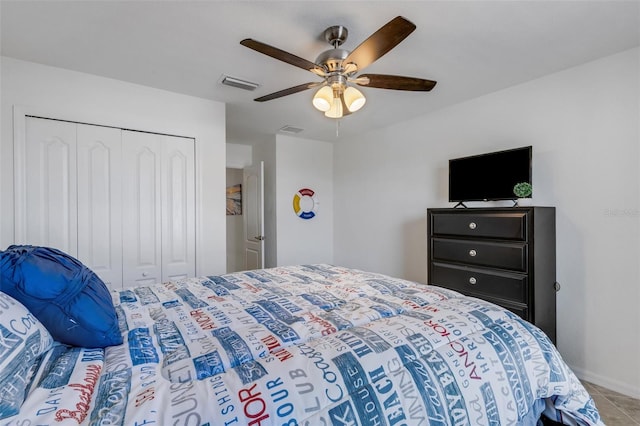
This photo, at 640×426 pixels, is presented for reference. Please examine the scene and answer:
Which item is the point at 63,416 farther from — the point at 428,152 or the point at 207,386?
the point at 428,152

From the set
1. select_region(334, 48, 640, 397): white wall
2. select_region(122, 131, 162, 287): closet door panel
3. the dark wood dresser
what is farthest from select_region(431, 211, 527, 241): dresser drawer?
select_region(122, 131, 162, 287): closet door panel

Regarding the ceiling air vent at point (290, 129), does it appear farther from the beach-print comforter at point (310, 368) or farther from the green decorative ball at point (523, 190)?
the beach-print comforter at point (310, 368)

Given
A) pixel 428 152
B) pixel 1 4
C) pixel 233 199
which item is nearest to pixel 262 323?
pixel 1 4

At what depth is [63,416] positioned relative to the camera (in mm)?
690

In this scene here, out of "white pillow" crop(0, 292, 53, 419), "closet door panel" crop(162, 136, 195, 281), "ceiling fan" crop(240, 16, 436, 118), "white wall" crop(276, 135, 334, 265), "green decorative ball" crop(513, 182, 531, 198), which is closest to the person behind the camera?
"white pillow" crop(0, 292, 53, 419)

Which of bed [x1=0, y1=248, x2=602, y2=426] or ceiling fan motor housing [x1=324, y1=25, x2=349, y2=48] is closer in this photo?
bed [x1=0, y1=248, x2=602, y2=426]

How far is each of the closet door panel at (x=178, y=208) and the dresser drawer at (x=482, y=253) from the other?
241 centimetres

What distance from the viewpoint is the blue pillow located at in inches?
39.2

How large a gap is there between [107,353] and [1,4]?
2064 millimetres

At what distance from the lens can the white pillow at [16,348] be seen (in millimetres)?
699

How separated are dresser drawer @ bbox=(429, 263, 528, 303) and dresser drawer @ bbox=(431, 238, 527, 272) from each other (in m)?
0.07

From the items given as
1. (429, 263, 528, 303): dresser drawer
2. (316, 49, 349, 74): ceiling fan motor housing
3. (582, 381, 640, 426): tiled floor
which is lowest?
(582, 381, 640, 426): tiled floor

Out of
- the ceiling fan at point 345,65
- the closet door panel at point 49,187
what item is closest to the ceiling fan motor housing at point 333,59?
the ceiling fan at point 345,65

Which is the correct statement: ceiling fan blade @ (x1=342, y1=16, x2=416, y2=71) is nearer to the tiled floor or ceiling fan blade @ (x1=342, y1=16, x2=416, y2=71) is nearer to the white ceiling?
the white ceiling
